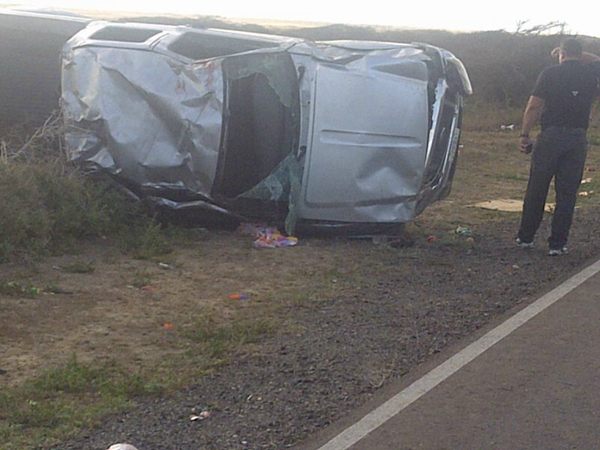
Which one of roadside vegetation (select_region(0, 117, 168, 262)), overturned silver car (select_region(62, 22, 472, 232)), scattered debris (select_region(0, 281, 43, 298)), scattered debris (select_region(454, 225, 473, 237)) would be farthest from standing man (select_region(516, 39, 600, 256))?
scattered debris (select_region(0, 281, 43, 298))

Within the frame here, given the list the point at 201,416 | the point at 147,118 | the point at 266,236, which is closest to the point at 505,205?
the point at 266,236

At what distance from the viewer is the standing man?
9938mm

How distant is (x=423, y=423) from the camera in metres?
5.45

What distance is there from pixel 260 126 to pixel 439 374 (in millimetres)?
4396

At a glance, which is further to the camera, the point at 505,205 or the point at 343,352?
the point at 505,205

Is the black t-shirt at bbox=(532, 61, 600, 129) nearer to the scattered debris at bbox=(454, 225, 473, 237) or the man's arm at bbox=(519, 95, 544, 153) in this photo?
the man's arm at bbox=(519, 95, 544, 153)

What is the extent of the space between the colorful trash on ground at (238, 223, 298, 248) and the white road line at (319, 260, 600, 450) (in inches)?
104

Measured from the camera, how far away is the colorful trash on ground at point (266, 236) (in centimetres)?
1001

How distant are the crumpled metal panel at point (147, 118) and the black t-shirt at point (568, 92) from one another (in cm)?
302

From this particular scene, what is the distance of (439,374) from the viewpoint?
20.7 ft

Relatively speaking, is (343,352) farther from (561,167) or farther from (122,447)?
(561,167)

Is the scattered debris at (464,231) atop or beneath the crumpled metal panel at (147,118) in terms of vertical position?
beneath

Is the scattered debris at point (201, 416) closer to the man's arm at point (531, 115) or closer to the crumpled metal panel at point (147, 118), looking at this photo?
the crumpled metal panel at point (147, 118)

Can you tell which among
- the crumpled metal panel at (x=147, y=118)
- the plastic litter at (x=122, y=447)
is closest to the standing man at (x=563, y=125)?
the crumpled metal panel at (x=147, y=118)
